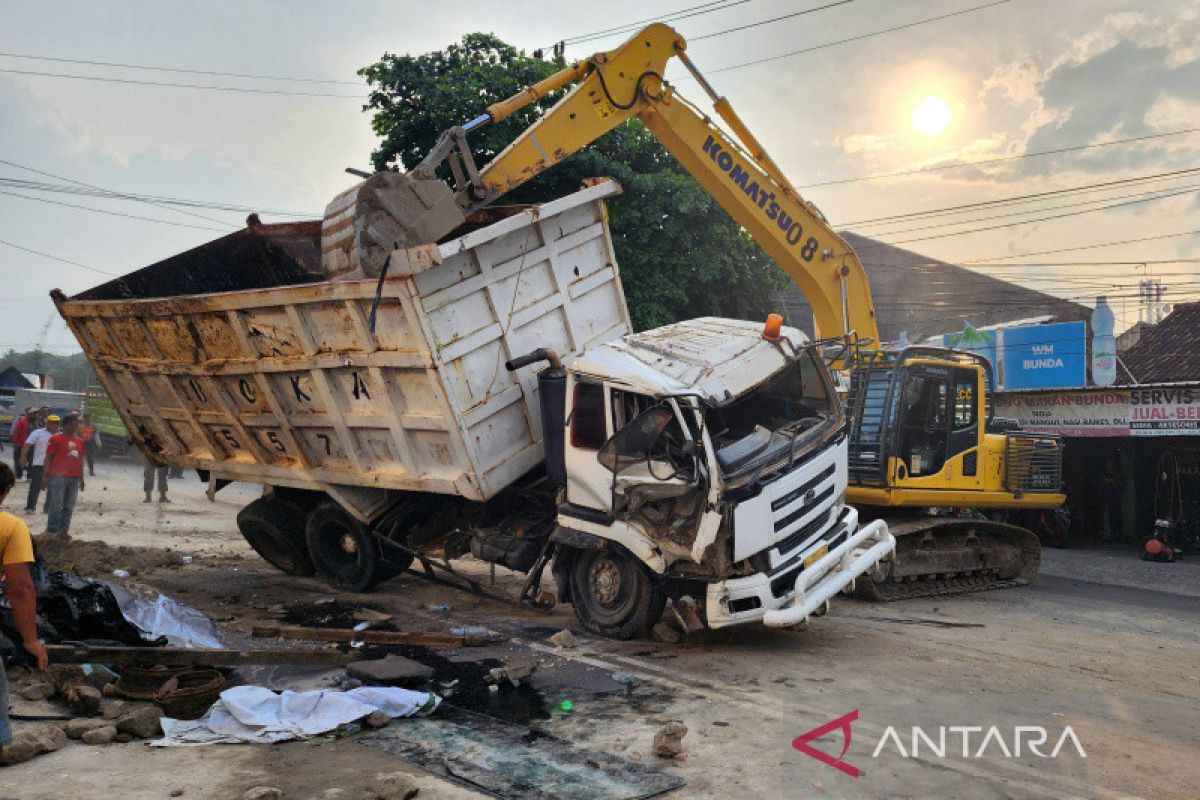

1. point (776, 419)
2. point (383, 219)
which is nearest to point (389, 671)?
point (776, 419)

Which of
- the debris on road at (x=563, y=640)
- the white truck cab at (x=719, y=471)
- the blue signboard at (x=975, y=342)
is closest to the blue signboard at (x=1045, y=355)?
the blue signboard at (x=975, y=342)

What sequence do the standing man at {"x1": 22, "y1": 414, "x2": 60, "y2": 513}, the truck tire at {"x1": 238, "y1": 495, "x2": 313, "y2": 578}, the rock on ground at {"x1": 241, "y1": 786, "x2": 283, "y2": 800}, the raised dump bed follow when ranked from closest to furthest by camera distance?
the rock on ground at {"x1": 241, "y1": 786, "x2": 283, "y2": 800}
the raised dump bed
the truck tire at {"x1": 238, "y1": 495, "x2": 313, "y2": 578}
the standing man at {"x1": 22, "y1": 414, "x2": 60, "y2": 513}

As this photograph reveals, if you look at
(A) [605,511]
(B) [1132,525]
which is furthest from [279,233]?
(B) [1132,525]

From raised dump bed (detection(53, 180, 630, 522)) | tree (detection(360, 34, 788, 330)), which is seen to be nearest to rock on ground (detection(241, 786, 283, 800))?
raised dump bed (detection(53, 180, 630, 522))

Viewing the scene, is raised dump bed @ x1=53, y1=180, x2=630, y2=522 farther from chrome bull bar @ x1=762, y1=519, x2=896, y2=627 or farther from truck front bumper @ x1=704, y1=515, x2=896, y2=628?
chrome bull bar @ x1=762, y1=519, x2=896, y2=627

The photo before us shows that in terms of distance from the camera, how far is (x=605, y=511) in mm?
7555

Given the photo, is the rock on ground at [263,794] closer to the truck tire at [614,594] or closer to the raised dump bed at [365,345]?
the truck tire at [614,594]

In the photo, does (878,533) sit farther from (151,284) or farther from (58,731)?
(151,284)

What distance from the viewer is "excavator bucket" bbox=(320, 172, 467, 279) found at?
8.40 m

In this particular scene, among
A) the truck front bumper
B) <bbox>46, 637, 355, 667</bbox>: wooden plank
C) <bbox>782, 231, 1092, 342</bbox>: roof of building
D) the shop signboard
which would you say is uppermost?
<bbox>782, 231, 1092, 342</bbox>: roof of building

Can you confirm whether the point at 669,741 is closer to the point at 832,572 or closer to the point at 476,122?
the point at 832,572

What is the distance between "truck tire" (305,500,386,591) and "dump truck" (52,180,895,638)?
0.02 metres

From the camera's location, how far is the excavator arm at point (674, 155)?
31.0 feet

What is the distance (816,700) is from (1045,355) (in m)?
20.4
